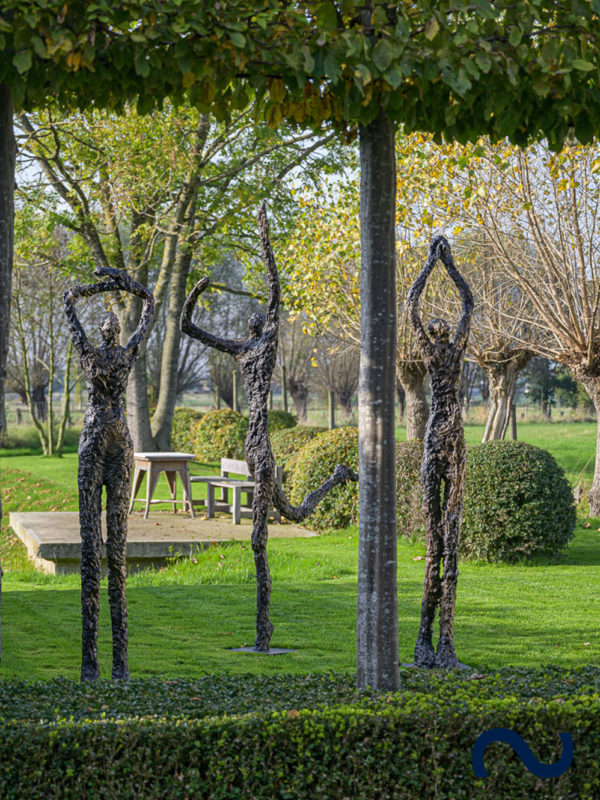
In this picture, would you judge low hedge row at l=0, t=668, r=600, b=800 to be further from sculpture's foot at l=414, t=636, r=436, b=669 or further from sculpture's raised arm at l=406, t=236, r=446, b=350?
sculpture's raised arm at l=406, t=236, r=446, b=350

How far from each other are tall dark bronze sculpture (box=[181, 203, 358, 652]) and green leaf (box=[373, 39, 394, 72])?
2.73 metres

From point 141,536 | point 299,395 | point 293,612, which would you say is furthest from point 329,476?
point 299,395

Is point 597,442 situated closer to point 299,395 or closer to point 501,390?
point 501,390

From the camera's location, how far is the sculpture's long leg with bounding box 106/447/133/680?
6.15m

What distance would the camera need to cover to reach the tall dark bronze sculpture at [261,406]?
289 inches

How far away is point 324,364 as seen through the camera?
40844 millimetres

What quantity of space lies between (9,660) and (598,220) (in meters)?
11.0

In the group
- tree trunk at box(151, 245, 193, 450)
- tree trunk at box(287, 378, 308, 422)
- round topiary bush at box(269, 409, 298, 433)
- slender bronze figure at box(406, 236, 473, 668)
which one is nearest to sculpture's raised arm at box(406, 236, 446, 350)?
slender bronze figure at box(406, 236, 473, 668)

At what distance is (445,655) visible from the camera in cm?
662

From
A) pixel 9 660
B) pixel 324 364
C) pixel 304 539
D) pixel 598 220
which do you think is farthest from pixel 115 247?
pixel 324 364

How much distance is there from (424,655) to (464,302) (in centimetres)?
262

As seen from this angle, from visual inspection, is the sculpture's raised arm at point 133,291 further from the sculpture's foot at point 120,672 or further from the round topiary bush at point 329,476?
the round topiary bush at point 329,476

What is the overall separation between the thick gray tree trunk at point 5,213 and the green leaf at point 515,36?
287 centimetres

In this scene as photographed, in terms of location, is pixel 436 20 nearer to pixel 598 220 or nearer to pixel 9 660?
pixel 9 660
